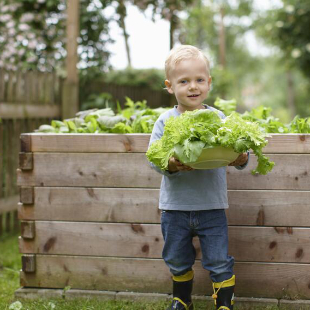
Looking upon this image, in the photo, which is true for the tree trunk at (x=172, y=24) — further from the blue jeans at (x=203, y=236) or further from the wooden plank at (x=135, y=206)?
the blue jeans at (x=203, y=236)

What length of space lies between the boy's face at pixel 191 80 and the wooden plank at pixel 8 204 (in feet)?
10.1

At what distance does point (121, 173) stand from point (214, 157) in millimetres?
880

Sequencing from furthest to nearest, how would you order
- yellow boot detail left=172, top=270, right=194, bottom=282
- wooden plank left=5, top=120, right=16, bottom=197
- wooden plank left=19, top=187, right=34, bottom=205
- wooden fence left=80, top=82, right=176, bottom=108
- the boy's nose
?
wooden fence left=80, top=82, right=176, bottom=108
wooden plank left=5, top=120, right=16, bottom=197
wooden plank left=19, top=187, right=34, bottom=205
yellow boot detail left=172, top=270, right=194, bottom=282
the boy's nose

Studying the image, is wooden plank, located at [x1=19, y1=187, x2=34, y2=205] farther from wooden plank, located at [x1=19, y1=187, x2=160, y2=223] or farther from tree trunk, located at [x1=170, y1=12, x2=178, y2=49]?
tree trunk, located at [x1=170, y1=12, x2=178, y2=49]

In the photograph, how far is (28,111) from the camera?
221 inches

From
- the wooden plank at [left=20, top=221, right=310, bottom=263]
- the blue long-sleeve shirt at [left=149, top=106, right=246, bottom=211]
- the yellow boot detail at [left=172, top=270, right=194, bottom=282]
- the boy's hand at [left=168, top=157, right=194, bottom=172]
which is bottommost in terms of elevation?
the yellow boot detail at [left=172, top=270, right=194, bottom=282]

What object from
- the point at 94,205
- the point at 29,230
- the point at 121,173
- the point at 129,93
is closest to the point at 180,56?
the point at 121,173

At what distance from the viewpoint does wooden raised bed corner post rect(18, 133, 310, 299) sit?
3.07m

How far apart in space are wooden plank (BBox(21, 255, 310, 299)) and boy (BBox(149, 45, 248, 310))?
354mm

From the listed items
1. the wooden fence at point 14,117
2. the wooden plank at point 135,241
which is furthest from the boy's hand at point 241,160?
the wooden fence at point 14,117

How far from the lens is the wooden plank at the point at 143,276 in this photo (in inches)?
122

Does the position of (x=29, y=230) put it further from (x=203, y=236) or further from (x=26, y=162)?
(x=203, y=236)

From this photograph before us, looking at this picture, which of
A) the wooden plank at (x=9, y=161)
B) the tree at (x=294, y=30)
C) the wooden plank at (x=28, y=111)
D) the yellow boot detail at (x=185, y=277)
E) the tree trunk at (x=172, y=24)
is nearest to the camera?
the yellow boot detail at (x=185, y=277)

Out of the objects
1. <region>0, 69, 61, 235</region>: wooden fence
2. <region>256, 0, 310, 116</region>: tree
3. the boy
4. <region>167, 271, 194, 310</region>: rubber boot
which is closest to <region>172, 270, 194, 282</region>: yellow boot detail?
<region>167, 271, 194, 310</region>: rubber boot
